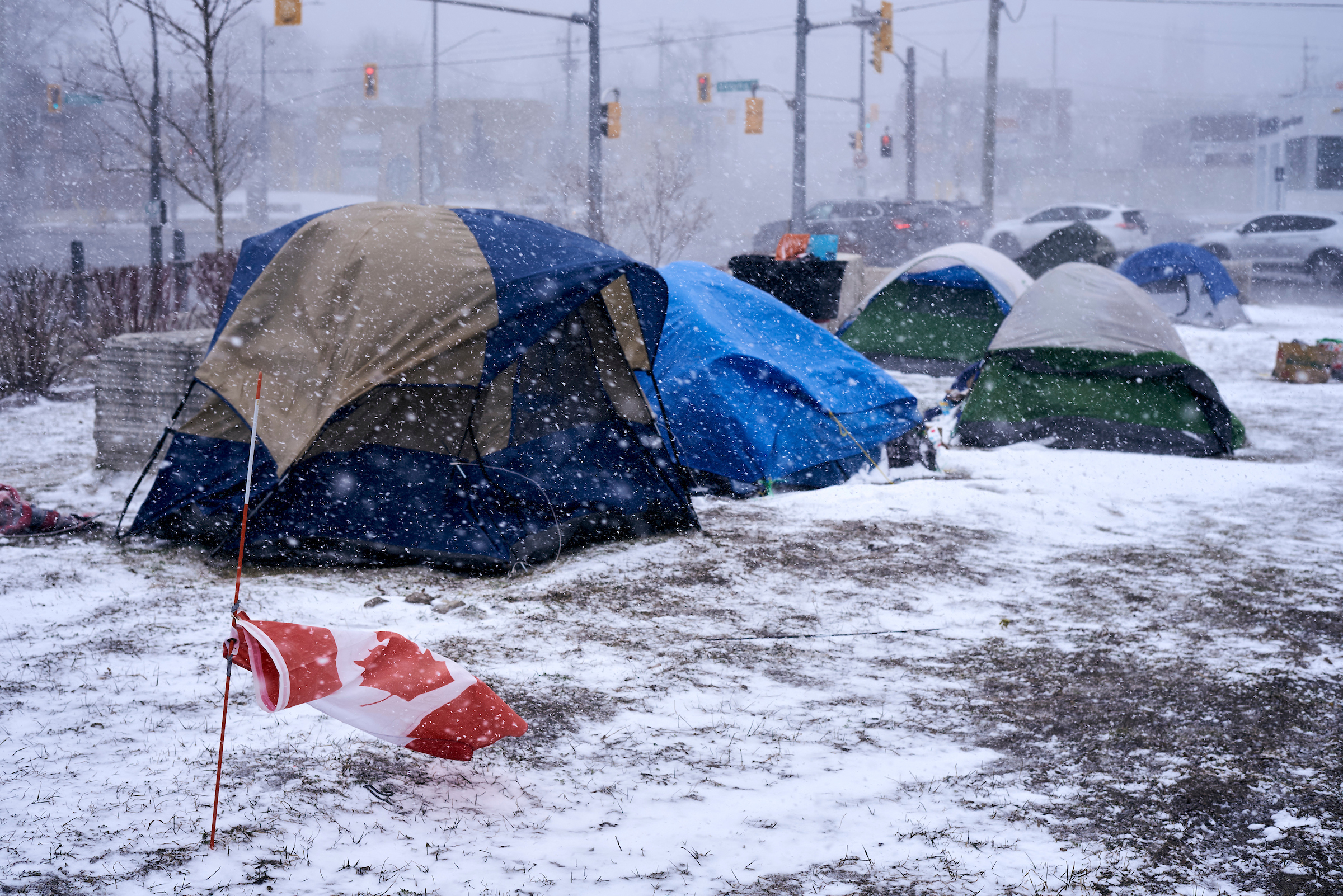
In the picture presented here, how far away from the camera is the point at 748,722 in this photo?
4.04 metres

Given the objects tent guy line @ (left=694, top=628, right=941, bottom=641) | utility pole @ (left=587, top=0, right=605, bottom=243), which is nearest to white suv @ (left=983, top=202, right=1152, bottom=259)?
utility pole @ (left=587, top=0, right=605, bottom=243)

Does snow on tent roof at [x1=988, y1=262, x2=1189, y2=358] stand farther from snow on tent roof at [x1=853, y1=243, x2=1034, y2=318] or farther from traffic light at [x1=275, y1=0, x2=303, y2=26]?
traffic light at [x1=275, y1=0, x2=303, y2=26]

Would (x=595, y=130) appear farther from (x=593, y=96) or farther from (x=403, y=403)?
(x=403, y=403)

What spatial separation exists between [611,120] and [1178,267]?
10.9 meters

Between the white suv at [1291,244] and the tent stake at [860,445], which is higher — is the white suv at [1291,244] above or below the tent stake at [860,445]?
above

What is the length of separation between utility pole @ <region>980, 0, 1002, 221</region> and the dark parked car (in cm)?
239

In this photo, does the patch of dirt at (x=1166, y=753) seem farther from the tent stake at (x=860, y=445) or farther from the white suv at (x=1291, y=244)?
the white suv at (x=1291, y=244)

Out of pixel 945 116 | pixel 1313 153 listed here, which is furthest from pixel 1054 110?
pixel 1313 153

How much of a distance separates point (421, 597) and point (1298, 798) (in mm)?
3654

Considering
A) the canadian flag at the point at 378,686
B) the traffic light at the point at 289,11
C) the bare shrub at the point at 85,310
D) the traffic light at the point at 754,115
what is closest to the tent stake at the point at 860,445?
the canadian flag at the point at 378,686

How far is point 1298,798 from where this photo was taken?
346 cm

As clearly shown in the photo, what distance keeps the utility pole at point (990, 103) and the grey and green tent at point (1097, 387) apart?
2076 centimetres

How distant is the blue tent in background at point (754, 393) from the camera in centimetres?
754

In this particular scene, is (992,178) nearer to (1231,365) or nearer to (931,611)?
(1231,365)
